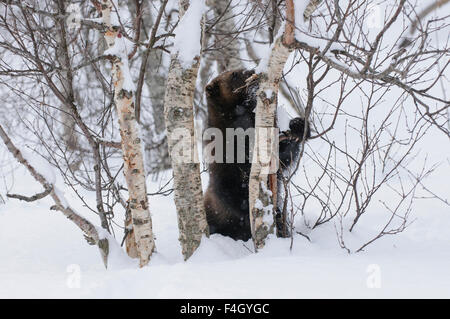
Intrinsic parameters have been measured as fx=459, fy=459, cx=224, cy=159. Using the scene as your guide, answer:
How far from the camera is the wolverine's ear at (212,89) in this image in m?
3.66

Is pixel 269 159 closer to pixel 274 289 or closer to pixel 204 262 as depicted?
pixel 204 262

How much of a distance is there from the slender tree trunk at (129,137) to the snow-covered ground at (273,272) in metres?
0.19

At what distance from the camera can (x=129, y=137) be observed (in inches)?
125

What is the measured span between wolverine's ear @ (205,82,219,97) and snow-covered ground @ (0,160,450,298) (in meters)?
1.16

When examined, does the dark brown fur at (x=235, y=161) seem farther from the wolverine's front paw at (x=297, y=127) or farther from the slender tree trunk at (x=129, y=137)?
the slender tree trunk at (x=129, y=137)

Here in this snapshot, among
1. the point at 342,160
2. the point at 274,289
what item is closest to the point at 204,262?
the point at 274,289

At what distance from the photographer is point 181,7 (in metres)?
3.20

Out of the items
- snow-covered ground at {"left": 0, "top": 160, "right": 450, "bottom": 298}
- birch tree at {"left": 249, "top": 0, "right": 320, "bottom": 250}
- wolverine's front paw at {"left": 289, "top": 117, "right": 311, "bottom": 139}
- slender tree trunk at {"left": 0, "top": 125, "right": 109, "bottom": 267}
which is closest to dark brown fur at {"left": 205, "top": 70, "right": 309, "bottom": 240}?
wolverine's front paw at {"left": 289, "top": 117, "right": 311, "bottom": 139}

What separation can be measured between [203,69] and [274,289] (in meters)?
8.13

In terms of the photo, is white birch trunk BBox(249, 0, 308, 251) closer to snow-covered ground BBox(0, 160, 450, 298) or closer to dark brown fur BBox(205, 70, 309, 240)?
snow-covered ground BBox(0, 160, 450, 298)

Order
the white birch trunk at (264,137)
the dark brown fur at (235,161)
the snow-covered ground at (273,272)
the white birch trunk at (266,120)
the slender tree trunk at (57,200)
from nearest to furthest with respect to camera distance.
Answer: the snow-covered ground at (273,272), the white birch trunk at (266,120), the white birch trunk at (264,137), the slender tree trunk at (57,200), the dark brown fur at (235,161)

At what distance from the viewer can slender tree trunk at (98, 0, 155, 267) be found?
308 cm

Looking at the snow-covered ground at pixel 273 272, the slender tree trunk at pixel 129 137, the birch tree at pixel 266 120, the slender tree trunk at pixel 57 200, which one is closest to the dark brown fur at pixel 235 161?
the snow-covered ground at pixel 273 272

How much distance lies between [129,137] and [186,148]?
15.8 inches
